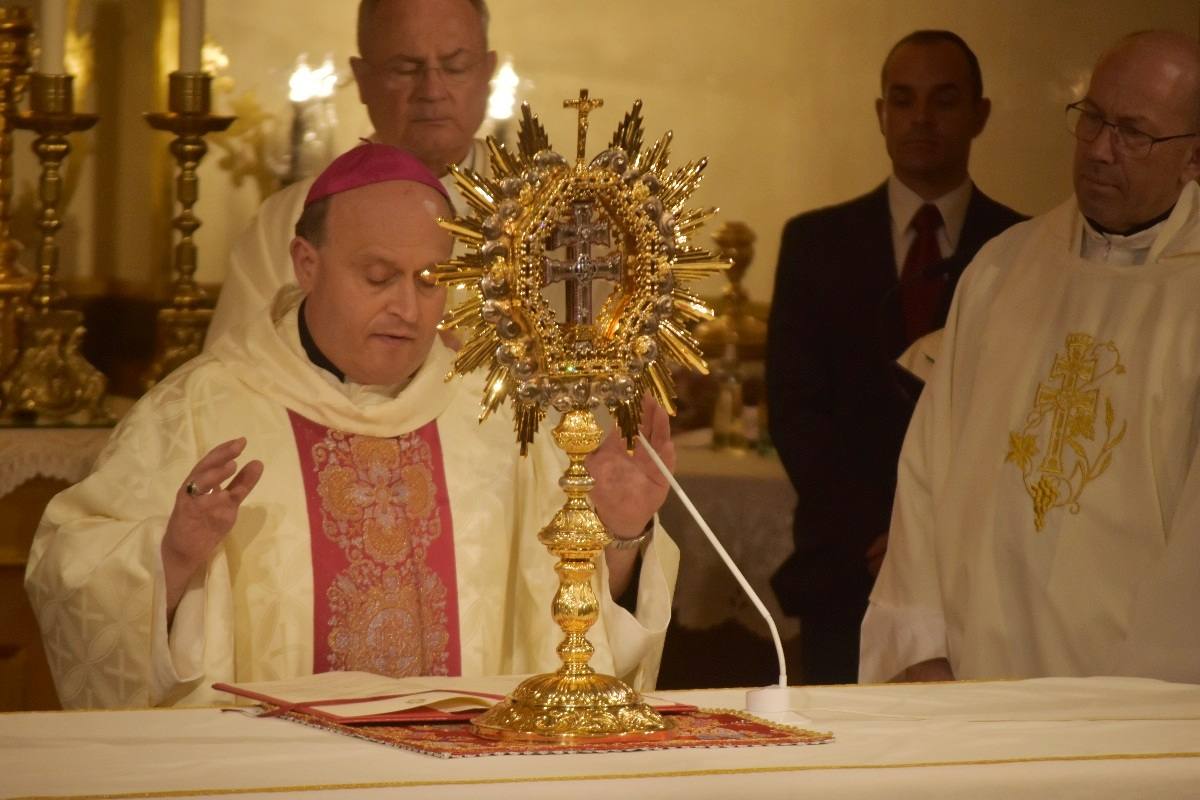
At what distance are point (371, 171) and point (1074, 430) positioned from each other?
61.1 inches

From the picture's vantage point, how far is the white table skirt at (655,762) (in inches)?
83.4

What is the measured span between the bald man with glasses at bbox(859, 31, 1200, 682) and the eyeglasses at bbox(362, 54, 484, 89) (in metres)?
1.39

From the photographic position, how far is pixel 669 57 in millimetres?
6320

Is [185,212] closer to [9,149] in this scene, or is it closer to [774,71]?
[9,149]

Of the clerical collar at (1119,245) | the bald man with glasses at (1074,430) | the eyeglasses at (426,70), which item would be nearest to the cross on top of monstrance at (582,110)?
the bald man with glasses at (1074,430)

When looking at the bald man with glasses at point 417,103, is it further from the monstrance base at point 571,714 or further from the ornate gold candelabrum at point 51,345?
the monstrance base at point 571,714

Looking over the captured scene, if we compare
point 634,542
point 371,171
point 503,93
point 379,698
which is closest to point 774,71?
point 503,93

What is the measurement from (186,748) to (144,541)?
922 millimetres

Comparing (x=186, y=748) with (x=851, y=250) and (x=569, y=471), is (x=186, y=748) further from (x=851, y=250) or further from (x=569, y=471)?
(x=851, y=250)

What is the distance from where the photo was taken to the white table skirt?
6.95 ft

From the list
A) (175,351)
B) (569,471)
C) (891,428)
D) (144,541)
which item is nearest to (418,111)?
(175,351)

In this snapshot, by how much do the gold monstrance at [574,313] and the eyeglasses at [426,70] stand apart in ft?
8.06

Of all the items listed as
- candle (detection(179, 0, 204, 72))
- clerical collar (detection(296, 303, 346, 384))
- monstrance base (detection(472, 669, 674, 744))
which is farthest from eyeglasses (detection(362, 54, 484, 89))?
monstrance base (detection(472, 669, 674, 744))

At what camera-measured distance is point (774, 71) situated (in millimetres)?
6406
